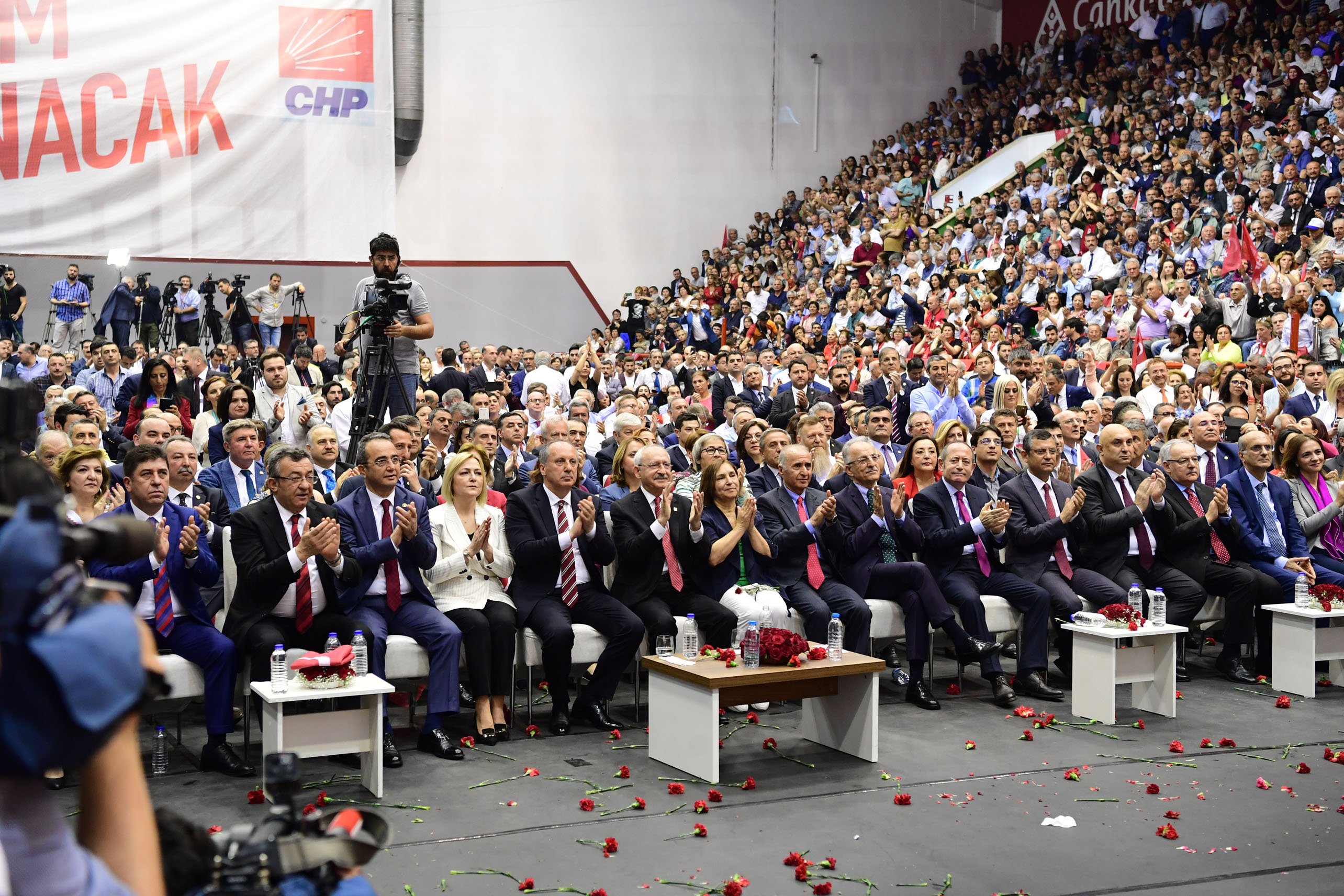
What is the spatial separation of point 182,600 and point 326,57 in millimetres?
11697

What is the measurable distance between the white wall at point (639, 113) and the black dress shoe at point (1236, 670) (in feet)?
50.9

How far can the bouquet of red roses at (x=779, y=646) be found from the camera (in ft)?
A: 16.2

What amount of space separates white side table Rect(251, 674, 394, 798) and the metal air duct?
1572 cm

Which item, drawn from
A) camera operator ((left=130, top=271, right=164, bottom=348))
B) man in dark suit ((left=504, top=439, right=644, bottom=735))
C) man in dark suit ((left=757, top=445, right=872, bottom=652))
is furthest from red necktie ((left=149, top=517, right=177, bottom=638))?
camera operator ((left=130, top=271, right=164, bottom=348))

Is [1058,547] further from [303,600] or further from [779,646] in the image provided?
[303,600]

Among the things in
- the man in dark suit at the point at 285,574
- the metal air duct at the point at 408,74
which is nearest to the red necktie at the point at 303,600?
the man in dark suit at the point at 285,574

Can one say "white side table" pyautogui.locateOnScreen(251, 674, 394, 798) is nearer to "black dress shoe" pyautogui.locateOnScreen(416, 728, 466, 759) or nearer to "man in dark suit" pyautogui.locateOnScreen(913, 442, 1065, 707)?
"black dress shoe" pyautogui.locateOnScreen(416, 728, 466, 759)

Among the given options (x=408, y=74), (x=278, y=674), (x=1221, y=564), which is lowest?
(x=278, y=674)

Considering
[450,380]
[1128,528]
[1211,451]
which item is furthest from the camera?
[450,380]

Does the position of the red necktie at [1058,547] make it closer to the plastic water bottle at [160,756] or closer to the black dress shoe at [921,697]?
the black dress shoe at [921,697]

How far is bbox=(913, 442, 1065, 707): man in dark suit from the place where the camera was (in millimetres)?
6086

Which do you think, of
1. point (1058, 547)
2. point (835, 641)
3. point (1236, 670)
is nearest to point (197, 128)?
point (1058, 547)

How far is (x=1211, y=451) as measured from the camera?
759 centimetres

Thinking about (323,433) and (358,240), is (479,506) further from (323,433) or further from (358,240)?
(358,240)
